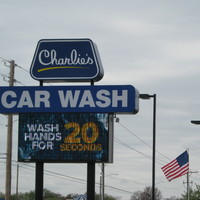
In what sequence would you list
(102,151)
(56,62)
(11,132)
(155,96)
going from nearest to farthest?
1. (102,151)
2. (56,62)
3. (155,96)
4. (11,132)

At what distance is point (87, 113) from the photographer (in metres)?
28.2

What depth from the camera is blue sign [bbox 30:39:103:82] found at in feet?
96.7

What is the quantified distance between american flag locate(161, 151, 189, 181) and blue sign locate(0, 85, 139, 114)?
15868 mm

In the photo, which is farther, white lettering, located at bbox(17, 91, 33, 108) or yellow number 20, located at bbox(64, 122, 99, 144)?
white lettering, located at bbox(17, 91, 33, 108)

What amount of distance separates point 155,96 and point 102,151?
12.3m

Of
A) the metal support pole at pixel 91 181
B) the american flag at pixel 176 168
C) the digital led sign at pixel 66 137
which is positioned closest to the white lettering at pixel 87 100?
the digital led sign at pixel 66 137

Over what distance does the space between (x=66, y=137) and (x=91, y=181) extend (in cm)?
209

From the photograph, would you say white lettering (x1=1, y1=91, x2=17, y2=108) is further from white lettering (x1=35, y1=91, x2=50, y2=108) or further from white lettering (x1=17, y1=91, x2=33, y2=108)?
white lettering (x1=35, y1=91, x2=50, y2=108)

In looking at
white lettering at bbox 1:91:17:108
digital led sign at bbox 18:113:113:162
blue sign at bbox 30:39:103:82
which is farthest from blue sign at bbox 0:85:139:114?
blue sign at bbox 30:39:103:82

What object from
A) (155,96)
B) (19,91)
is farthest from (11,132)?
(19,91)

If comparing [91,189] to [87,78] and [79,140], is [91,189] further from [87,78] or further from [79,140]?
[87,78]

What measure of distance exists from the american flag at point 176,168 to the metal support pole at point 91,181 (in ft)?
50.9

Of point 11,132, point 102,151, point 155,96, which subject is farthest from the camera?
point 11,132

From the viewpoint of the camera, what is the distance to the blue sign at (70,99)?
28.5 metres
